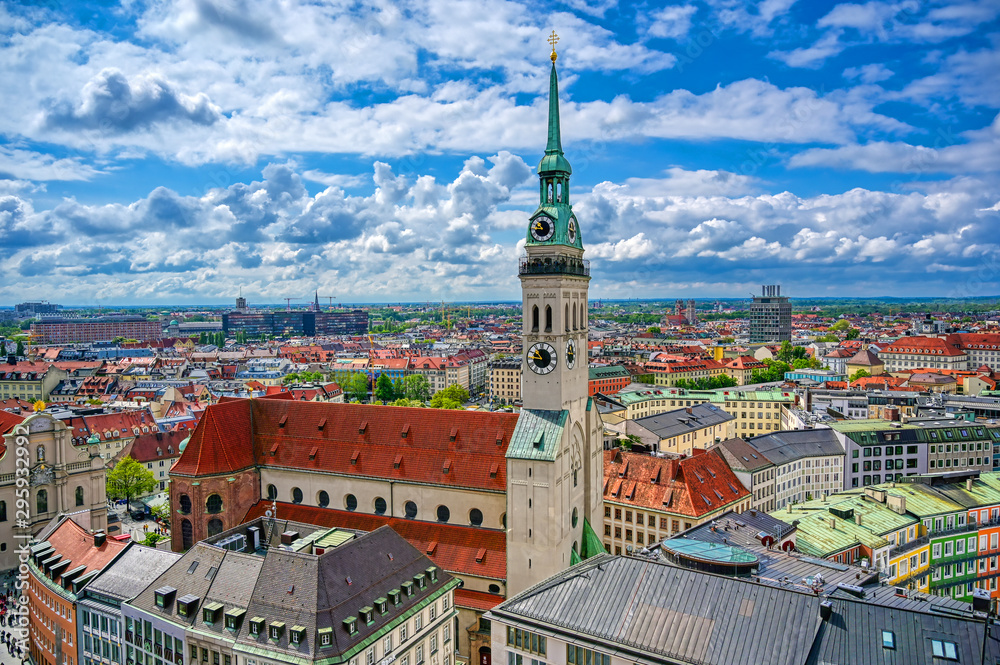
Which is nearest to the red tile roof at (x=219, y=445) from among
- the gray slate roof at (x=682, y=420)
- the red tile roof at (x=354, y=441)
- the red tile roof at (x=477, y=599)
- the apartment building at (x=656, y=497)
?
the red tile roof at (x=354, y=441)

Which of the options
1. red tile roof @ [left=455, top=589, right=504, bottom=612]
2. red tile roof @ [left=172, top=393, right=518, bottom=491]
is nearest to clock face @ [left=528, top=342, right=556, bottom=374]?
red tile roof @ [left=172, top=393, right=518, bottom=491]

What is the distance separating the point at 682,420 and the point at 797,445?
19875 millimetres

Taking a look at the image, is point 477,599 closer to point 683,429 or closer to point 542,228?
point 542,228

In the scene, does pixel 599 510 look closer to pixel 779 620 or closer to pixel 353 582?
pixel 353 582

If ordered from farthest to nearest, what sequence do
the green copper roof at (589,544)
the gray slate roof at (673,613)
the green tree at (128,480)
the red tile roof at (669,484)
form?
the green tree at (128,480) < the red tile roof at (669,484) < the green copper roof at (589,544) < the gray slate roof at (673,613)

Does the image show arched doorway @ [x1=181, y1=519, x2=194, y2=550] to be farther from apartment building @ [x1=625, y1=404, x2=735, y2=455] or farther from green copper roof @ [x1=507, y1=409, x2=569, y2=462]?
apartment building @ [x1=625, y1=404, x2=735, y2=455]

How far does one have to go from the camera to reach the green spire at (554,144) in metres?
55.8

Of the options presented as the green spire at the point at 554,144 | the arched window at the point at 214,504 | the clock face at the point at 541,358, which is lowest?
the arched window at the point at 214,504

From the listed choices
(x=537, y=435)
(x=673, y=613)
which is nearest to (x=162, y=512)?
(x=537, y=435)

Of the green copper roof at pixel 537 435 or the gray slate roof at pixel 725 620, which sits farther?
the green copper roof at pixel 537 435

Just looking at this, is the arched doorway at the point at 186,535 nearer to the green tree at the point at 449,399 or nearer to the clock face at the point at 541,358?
the clock face at the point at 541,358

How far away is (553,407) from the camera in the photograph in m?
54.2

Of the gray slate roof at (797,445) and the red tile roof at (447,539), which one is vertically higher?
the red tile roof at (447,539)

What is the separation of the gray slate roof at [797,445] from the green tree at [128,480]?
281ft
